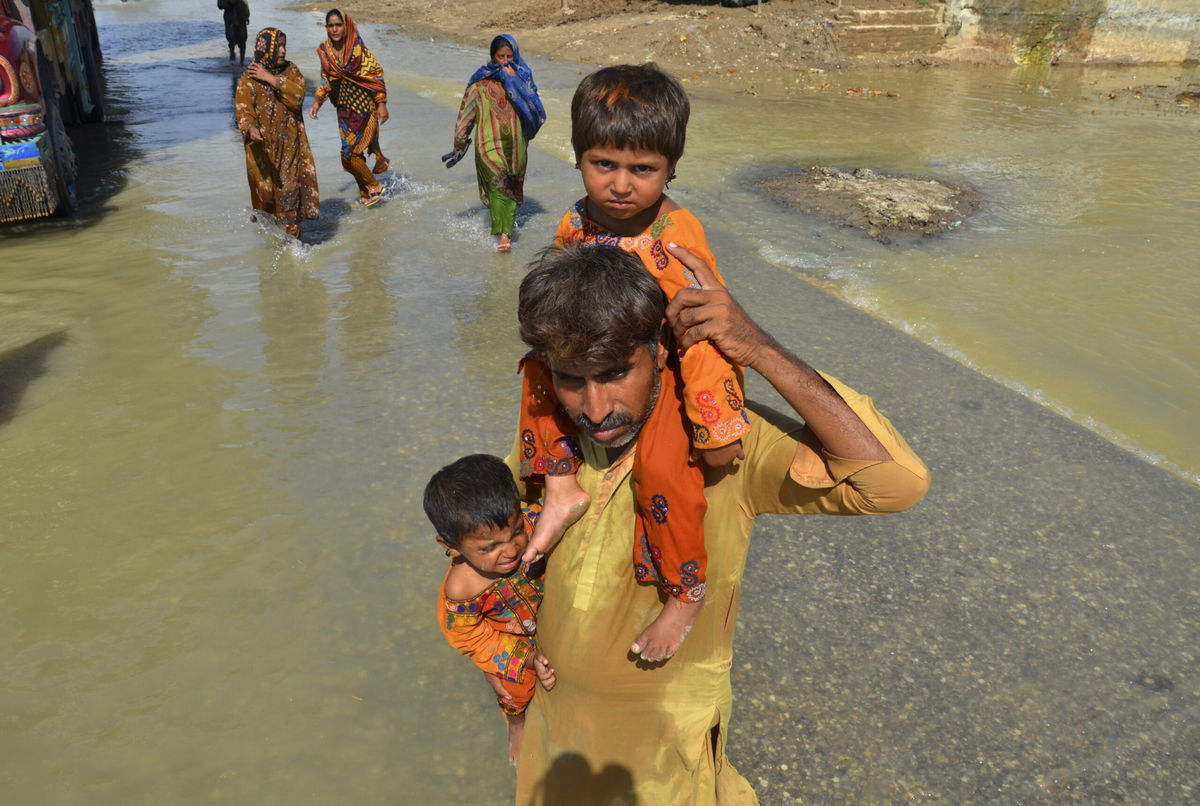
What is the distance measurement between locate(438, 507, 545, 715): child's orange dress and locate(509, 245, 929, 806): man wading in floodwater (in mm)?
197

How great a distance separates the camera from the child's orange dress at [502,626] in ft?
6.84

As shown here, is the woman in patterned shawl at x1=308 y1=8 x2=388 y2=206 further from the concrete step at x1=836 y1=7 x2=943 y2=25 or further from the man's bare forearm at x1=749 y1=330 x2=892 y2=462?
the concrete step at x1=836 y1=7 x2=943 y2=25

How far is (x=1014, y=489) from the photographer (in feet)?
12.2

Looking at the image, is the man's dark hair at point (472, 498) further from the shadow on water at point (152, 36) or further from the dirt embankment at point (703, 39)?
the shadow on water at point (152, 36)

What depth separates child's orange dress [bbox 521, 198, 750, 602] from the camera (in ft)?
4.98

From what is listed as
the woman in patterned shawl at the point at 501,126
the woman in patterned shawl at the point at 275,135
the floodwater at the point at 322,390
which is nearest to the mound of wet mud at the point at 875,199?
the floodwater at the point at 322,390

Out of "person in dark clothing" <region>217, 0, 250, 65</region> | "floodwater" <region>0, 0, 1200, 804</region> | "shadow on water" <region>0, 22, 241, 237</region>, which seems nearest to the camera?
"floodwater" <region>0, 0, 1200, 804</region>

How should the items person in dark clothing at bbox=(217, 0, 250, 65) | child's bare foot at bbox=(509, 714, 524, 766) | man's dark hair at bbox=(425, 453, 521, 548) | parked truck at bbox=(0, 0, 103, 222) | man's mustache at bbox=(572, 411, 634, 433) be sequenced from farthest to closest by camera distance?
person in dark clothing at bbox=(217, 0, 250, 65)
parked truck at bbox=(0, 0, 103, 222)
child's bare foot at bbox=(509, 714, 524, 766)
man's dark hair at bbox=(425, 453, 521, 548)
man's mustache at bbox=(572, 411, 634, 433)

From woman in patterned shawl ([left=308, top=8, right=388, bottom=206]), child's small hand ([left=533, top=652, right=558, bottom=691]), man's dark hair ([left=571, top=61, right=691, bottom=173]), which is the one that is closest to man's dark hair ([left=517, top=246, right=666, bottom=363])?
man's dark hair ([left=571, top=61, right=691, bottom=173])

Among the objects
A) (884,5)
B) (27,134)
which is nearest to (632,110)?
(27,134)

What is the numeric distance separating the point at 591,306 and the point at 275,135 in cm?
657

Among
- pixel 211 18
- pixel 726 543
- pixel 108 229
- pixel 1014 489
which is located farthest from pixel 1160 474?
pixel 211 18

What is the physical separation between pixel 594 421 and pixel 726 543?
15.4 inches

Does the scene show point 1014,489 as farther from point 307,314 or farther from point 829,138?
point 829,138
